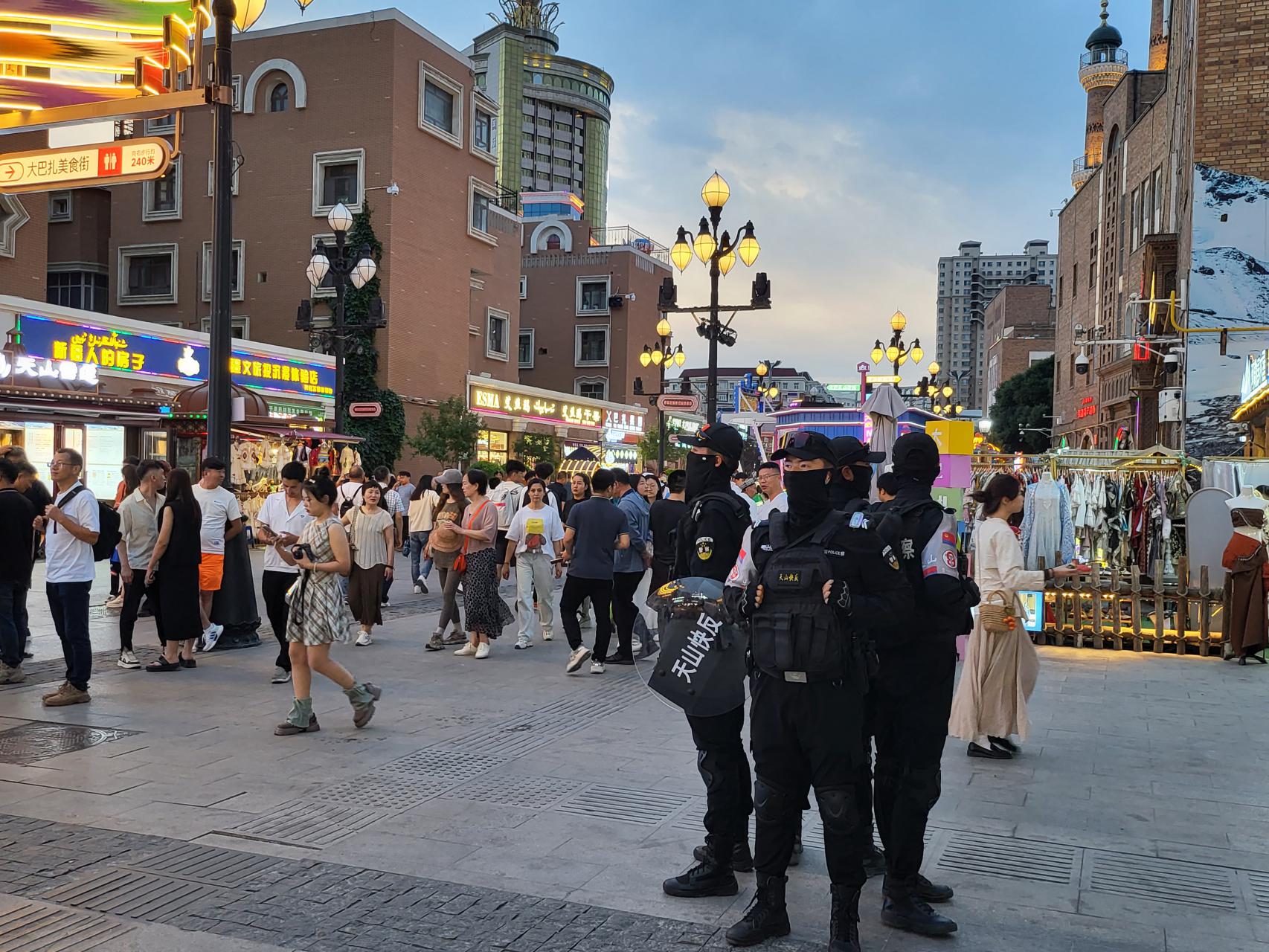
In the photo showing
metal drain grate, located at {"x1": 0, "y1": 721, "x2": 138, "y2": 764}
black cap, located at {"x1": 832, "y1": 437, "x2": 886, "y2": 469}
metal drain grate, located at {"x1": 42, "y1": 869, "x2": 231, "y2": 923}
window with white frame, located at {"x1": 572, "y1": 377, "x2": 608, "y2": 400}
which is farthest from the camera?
window with white frame, located at {"x1": 572, "y1": 377, "x2": 608, "y2": 400}

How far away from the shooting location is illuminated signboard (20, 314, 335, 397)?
23.3 metres

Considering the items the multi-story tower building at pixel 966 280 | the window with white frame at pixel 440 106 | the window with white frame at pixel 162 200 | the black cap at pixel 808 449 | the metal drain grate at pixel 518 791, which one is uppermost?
the multi-story tower building at pixel 966 280

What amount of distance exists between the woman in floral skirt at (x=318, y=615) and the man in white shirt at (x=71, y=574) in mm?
1834

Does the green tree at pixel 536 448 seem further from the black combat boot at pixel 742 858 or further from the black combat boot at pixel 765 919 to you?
the black combat boot at pixel 765 919

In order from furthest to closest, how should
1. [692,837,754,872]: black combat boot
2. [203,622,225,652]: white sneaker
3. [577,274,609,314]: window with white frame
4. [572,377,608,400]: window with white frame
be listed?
1. [577,274,609,314]: window with white frame
2. [572,377,608,400]: window with white frame
3. [203,622,225,652]: white sneaker
4. [692,837,754,872]: black combat boot

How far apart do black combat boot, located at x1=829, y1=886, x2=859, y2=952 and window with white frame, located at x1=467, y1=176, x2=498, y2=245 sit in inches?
1571

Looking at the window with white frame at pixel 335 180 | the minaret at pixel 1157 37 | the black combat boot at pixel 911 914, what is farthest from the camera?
the minaret at pixel 1157 37

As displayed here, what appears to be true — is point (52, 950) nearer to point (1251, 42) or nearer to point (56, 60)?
point (56, 60)

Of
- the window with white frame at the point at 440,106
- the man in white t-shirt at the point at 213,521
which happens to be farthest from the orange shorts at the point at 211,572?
the window with white frame at the point at 440,106

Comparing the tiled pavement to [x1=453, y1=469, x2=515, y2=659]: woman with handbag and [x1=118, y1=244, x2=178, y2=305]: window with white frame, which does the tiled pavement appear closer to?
[x1=453, y1=469, x2=515, y2=659]: woman with handbag

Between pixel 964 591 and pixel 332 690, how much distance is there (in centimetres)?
618

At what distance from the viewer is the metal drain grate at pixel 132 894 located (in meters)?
4.50

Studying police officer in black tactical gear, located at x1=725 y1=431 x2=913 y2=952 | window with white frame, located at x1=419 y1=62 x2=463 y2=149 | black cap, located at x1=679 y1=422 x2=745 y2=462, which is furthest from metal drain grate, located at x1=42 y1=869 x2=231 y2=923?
window with white frame, located at x1=419 y1=62 x2=463 y2=149

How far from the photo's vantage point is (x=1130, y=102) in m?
44.1
